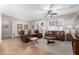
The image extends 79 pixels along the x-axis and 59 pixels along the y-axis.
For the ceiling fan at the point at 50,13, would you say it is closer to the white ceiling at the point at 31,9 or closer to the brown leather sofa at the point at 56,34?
the white ceiling at the point at 31,9

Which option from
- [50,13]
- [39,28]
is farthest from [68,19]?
[39,28]

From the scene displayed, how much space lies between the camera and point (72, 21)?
96.3 inches

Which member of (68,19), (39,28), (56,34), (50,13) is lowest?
(56,34)

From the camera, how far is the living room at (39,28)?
2.46 m

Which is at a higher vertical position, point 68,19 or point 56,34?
point 68,19

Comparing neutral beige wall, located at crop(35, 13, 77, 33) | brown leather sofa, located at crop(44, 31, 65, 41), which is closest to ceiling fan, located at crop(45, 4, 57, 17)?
neutral beige wall, located at crop(35, 13, 77, 33)

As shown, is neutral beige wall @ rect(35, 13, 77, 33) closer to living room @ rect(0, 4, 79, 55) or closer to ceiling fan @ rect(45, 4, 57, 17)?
living room @ rect(0, 4, 79, 55)

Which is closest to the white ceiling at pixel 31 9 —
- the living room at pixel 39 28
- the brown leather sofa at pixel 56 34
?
the living room at pixel 39 28

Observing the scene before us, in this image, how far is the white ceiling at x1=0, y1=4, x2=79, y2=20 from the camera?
97.0 inches

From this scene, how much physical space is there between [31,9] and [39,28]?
0.39m

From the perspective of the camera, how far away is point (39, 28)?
8.27ft

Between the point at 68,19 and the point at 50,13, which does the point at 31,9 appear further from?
the point at 68,19

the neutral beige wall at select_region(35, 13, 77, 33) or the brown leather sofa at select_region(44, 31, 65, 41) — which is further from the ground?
the neutral beige wall at select_region(35, 13, 77, 33)
